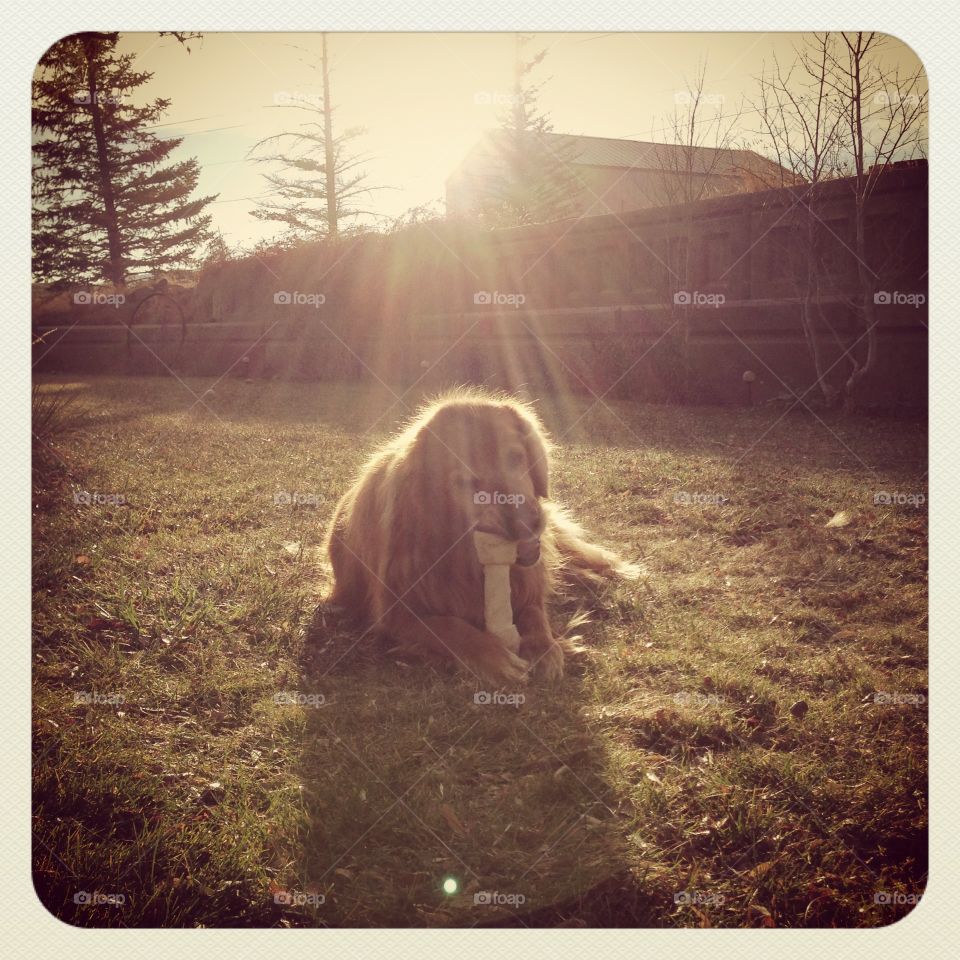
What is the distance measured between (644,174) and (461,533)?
645 centimetres

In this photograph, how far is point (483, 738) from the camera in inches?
103

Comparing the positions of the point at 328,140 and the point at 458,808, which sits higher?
the point at 328,140

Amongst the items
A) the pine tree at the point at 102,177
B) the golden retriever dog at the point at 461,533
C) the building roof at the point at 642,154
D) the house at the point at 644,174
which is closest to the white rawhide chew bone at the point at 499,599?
the golden retriever dog at the point at 461,533

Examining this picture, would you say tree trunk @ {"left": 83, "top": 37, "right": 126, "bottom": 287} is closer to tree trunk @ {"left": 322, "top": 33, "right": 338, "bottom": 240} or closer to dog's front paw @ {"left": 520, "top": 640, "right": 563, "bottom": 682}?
tree trunk @ {"left": 322, "top": 33, "right": 338, "bottom": 240}

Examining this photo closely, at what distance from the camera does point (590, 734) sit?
2.65 meters

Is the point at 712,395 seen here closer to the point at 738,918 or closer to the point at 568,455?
the point at 568,455

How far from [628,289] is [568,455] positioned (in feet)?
13.1

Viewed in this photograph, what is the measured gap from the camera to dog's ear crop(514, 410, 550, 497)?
3.28 metres

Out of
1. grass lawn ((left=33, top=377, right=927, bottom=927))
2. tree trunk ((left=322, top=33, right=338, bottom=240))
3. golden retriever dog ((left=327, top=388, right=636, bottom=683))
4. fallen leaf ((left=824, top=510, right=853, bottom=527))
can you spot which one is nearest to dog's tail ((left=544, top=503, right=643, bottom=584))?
grass lawn ((left=33, top=377, right=927, bottom=927))

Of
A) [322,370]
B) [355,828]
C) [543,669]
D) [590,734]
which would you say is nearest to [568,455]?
[543,669]

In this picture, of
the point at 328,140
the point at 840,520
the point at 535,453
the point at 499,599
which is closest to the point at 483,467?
the point at 535,453

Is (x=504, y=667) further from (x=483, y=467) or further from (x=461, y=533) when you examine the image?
(x=483, y=467)

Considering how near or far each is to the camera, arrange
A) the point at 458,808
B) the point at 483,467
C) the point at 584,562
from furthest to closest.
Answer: the point at 584,562, the point at 483,467, the point at 458,808

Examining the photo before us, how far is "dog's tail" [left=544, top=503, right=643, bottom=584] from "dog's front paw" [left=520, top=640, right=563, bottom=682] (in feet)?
3.13
